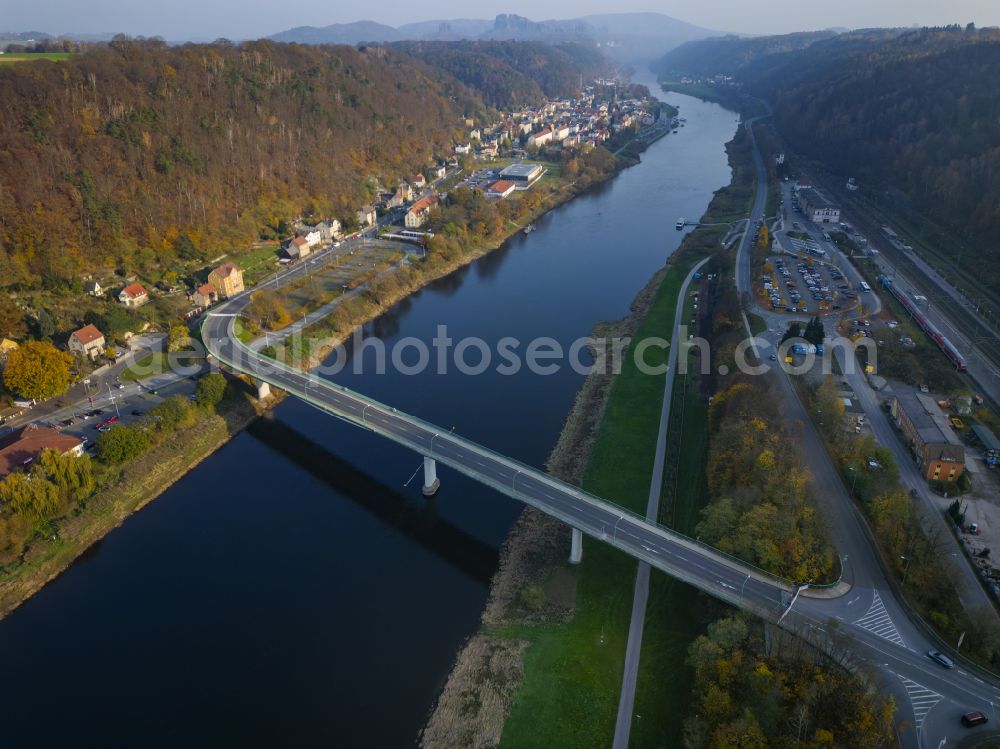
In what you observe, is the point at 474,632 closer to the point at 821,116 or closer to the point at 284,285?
the point at 284,285

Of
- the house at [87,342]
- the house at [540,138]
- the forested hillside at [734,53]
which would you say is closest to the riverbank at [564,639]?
the house at [87,342]

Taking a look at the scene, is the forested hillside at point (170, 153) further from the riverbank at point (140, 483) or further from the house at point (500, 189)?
the riverbank at point (140, 483)

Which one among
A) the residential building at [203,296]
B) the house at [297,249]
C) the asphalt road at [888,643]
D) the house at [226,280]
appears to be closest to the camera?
the asphalt road at [888,643]

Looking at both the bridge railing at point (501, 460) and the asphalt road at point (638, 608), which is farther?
the bridge railing at point (501, 460)

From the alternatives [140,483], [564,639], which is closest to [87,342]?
[140,483]

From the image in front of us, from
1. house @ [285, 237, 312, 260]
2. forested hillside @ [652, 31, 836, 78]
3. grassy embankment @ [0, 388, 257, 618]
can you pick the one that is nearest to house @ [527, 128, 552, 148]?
house @ [285, 237, 312, 260]

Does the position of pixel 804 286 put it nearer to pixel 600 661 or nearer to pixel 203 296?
pixel 600 661

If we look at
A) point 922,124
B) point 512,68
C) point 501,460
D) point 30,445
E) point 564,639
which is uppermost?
point 922,124
